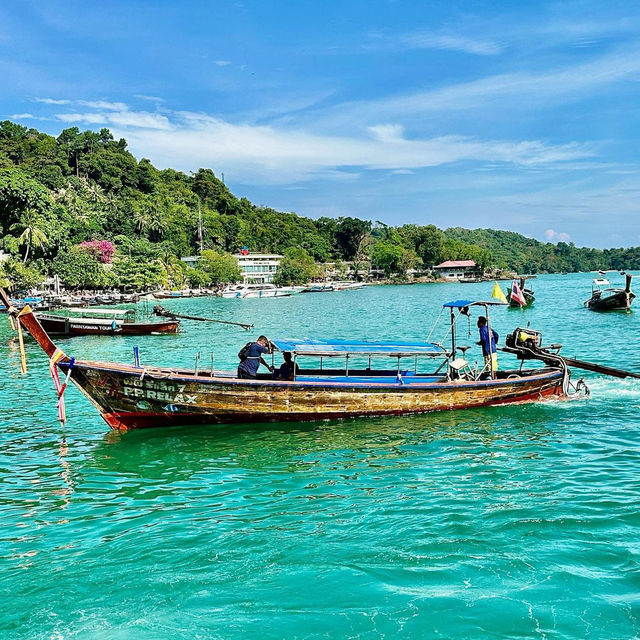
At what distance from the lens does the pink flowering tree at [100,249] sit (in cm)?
9531

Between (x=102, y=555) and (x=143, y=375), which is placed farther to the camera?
(x=143, y=375)

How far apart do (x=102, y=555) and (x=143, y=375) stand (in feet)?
21.4

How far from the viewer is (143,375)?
49.7ft

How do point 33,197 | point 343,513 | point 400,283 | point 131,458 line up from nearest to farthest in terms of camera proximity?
point 343,513, point 131,458, point 33,197, point 400,283

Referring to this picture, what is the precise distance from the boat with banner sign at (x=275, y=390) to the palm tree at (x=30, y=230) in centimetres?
A: 6691

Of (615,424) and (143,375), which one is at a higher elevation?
(143,375)

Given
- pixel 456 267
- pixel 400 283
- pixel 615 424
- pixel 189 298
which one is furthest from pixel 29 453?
pixel 456 267

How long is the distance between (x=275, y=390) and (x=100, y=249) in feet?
293

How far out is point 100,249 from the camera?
97.1 metres

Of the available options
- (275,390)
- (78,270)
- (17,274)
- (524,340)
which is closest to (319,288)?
(78,270)

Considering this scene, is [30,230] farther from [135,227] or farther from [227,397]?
[227,397]

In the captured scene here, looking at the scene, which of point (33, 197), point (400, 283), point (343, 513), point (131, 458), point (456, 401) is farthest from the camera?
point (400, 283)

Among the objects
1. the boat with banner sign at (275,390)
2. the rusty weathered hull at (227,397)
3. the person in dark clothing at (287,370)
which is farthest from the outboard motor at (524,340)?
the person in dark clothing at (287,370)

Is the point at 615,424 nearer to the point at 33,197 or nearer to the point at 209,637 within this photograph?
the point at 209,637
